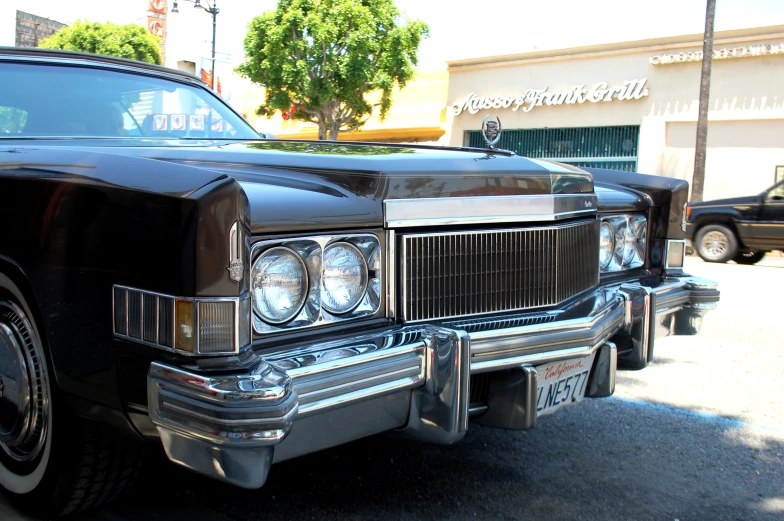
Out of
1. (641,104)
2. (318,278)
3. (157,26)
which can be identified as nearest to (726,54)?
(641,104)

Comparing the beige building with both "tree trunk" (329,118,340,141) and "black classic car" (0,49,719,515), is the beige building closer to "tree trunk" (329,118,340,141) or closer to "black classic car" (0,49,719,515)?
"tree trunk" (329,118,340,141)

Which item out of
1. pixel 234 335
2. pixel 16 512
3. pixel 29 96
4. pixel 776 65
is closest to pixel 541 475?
pixel 234 335

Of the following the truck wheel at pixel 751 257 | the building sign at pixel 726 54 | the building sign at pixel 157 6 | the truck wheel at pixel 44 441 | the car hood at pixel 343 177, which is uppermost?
the building sign at pixel 157 6

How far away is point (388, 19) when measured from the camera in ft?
74.7

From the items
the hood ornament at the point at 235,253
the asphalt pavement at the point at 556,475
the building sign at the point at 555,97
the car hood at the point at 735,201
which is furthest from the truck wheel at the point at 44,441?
the building sign at the point at 555,97

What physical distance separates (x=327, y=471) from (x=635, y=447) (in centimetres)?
142

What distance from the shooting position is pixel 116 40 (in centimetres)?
3172

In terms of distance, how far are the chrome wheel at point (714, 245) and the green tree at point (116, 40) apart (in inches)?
955

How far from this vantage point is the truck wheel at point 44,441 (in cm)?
237

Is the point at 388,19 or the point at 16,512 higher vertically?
the point at 388,19

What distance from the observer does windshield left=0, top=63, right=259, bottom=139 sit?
3258mm

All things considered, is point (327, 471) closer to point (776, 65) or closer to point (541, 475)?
point (541, 475)

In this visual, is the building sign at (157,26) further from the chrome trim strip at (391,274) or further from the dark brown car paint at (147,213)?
the chrome trim strip at (391,274)

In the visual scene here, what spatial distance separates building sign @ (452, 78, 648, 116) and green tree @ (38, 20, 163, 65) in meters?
14.0
